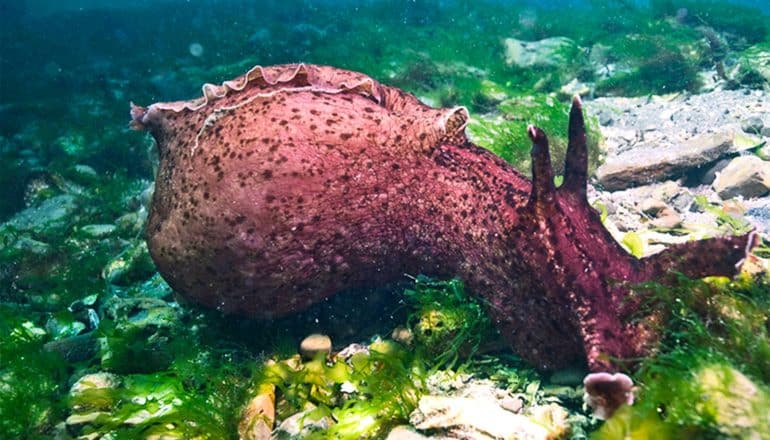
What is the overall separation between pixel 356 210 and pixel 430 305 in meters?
0.89

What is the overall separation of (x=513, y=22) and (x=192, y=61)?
37.5 feet

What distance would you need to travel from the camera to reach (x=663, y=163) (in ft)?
17.6

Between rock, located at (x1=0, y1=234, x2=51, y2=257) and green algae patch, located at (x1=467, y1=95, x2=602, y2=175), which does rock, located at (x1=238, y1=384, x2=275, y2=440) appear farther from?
rock, located at (x1=0, y1=234, x2=51, y2=257)

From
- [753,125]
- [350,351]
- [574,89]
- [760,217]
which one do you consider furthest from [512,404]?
[574,89]

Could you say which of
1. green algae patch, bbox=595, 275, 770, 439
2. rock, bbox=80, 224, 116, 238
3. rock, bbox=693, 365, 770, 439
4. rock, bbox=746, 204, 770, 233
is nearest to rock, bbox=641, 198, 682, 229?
rock, bbox=746, 204, 770, 233

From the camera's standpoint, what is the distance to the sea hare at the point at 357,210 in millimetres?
2959

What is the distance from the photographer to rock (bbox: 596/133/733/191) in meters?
5.29

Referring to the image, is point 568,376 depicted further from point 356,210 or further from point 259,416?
point 259,416

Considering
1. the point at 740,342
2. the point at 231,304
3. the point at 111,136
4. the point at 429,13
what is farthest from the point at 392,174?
the point at 429,13

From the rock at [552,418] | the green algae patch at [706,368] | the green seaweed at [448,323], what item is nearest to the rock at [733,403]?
the green algae patch at [706,368]

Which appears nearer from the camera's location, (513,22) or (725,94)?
(725,94)

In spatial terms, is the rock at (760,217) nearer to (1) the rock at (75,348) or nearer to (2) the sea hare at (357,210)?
(2) the sea hare at (357,210)

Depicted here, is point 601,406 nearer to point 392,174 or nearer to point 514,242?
point 514,242

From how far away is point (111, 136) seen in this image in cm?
1170
